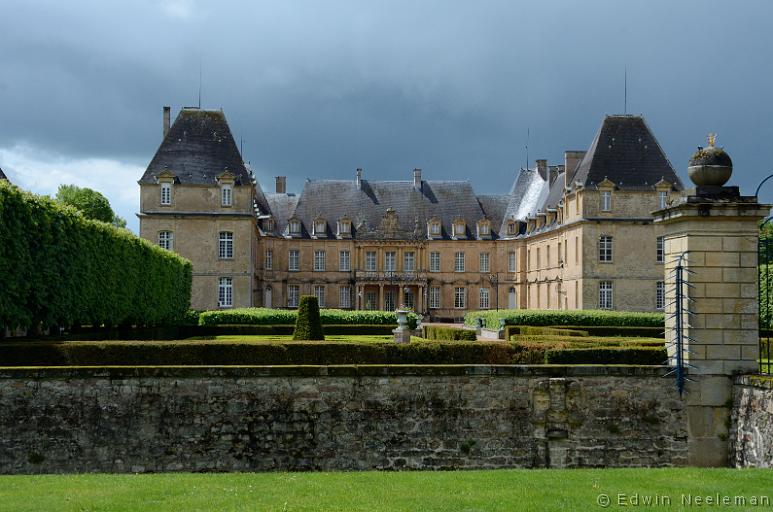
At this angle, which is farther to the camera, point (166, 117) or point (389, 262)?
point (389, 262)

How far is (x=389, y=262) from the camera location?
185 ft

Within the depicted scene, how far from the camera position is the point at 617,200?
141 feet

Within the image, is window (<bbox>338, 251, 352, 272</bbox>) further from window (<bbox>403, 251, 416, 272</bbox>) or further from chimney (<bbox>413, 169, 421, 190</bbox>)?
chimney (<bbox>413, 169, 421, 190</bbox>)

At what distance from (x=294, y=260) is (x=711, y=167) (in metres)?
44.5

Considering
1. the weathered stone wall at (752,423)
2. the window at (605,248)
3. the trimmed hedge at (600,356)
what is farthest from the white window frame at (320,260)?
the weathered stone wall at (752,423)

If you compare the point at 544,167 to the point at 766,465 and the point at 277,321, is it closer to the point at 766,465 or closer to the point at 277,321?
the point at 277,321

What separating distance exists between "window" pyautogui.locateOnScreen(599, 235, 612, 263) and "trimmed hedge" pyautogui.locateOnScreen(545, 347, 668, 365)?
2940 cm

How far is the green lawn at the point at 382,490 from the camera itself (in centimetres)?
790

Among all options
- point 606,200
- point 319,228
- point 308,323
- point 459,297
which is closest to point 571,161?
point 606,200

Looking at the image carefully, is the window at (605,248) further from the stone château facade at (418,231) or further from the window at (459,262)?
the window at (459,262)

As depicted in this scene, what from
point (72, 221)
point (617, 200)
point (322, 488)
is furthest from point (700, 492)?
point (617, 200)

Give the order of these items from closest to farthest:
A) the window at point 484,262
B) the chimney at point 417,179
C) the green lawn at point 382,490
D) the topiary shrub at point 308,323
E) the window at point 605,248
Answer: the green lawn at point 382,490, the topiary shrub at point 308,323, the window at point 605,248, the window at point 484,262, the chimney at point 417,179

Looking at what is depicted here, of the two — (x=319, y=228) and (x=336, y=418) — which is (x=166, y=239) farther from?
(x=336, y=418)

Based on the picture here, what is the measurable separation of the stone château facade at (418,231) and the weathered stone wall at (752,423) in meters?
25.5
